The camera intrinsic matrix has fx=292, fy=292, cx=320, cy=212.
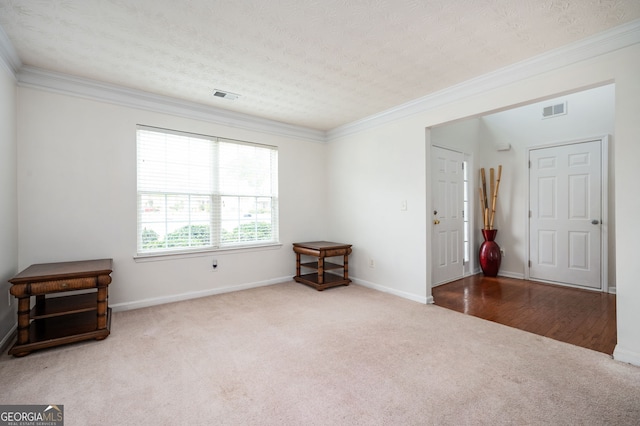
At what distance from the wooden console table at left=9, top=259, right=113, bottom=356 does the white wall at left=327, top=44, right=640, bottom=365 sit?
128 inches

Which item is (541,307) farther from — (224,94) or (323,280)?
(224,94)

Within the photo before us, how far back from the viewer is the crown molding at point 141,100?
9.61ft

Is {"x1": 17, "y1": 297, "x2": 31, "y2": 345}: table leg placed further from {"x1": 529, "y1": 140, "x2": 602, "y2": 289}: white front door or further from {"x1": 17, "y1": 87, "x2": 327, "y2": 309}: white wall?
{"x1": 529, "y1": 140, "x2": 602, "y2": 289}: white front door

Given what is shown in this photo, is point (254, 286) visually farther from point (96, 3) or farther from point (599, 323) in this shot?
point (599, 323)

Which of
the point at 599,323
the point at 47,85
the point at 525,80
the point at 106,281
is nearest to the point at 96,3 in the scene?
the point at 47,85

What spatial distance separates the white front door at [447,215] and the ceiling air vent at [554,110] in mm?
1342

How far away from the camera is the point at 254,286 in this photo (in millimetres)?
4402

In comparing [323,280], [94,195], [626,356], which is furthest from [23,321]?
[626,356]

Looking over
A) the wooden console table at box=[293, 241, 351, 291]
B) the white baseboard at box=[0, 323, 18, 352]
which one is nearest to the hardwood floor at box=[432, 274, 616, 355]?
the wooden console table at box=[293, 241, 351, 291]

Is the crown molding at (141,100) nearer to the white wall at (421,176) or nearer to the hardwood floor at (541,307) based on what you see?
the white wall at (421,176)

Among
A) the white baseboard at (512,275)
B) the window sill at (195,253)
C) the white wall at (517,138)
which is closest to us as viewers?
the window sill at (195,253)

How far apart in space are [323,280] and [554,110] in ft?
14.5

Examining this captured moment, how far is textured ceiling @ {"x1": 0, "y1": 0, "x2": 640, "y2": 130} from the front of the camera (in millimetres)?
2010

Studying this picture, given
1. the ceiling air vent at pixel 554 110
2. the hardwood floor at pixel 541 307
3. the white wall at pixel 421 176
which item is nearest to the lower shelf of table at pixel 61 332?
the white wall at pixel 421 176
